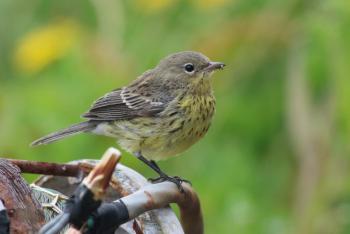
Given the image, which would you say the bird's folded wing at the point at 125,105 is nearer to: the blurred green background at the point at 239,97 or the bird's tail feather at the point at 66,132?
the bird's tail feather at the point at 66,132

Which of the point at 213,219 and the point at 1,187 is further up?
the point at 1,187

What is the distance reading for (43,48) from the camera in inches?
195

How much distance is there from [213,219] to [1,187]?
8.72 ft

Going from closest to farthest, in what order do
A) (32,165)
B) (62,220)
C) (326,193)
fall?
(62,220)
(32,165)
(326,193)

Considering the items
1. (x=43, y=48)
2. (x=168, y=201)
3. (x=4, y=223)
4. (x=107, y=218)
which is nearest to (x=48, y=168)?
(x=168, y=201)

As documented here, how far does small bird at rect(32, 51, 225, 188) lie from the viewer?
13.3 feet

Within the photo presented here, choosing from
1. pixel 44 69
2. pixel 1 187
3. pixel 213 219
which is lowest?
pixel 213 219

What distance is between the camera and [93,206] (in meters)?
1.72

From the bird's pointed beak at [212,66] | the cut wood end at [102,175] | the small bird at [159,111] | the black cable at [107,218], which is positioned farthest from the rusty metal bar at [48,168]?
the bird's pointed beak at [212,66]

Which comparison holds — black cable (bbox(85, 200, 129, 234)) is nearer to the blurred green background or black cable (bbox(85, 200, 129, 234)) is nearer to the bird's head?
the bird's head

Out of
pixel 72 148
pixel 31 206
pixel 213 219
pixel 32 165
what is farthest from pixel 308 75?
pixel 31 206

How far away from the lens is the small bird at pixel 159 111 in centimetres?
405

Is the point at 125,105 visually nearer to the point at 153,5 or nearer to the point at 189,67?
the point at 189,67

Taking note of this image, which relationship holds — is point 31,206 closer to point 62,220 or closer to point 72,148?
point 62,220
